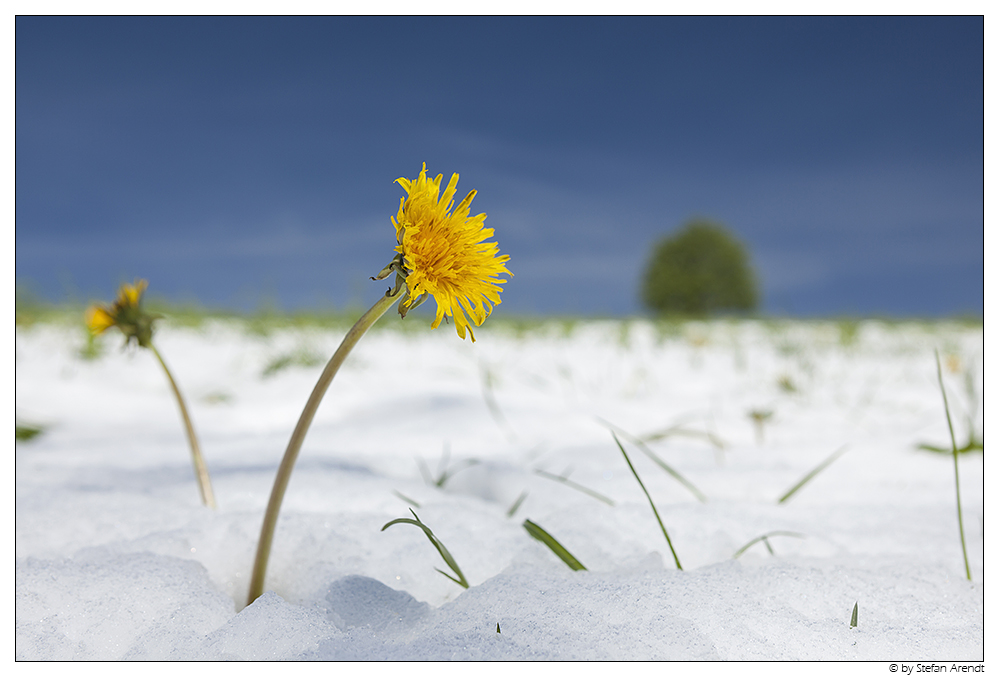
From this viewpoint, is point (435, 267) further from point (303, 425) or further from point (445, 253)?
point (303, 425)

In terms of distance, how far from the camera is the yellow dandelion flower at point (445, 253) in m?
0.65

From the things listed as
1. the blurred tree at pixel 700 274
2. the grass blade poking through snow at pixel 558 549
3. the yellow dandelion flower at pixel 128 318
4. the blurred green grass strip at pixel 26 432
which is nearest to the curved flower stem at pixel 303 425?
the grass blade poking through snow at pixel 558 549

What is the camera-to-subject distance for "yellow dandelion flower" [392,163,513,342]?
65 centimetres

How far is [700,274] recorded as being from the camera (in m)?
27.5

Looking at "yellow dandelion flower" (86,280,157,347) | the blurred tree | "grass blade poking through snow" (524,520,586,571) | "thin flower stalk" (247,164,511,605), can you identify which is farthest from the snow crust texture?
the blurred tree

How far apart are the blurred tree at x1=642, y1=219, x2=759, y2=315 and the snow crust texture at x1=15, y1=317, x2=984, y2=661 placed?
83.6ft

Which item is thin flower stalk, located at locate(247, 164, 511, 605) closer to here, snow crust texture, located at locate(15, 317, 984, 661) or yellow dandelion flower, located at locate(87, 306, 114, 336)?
snow crust texture, located at locate(15, 317, 984, 661)

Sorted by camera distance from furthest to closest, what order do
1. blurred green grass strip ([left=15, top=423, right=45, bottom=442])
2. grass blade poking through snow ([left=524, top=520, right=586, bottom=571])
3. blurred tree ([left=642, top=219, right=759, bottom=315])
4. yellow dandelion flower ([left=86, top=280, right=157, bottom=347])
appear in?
blurred tree ([left=642, top=219, right=759, bottom=315])
blurred green grass strip ([left=15, top=423, right=45, bottom=442])
yellow dandelion flower ([left=86, top=280, right=157, bottom=347])
grass blade poking through snow ([left=524, top=520, right=586, bottom=571])

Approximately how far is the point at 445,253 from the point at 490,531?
1.90ft

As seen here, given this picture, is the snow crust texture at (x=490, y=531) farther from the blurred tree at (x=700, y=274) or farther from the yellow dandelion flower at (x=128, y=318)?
the blurred tree at (x=700, y=274)

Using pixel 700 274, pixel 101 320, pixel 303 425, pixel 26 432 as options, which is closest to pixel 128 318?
pixel 101 320

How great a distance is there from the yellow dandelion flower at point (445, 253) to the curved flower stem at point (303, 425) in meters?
0.03

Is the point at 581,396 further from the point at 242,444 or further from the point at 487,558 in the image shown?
the point at 487,558
